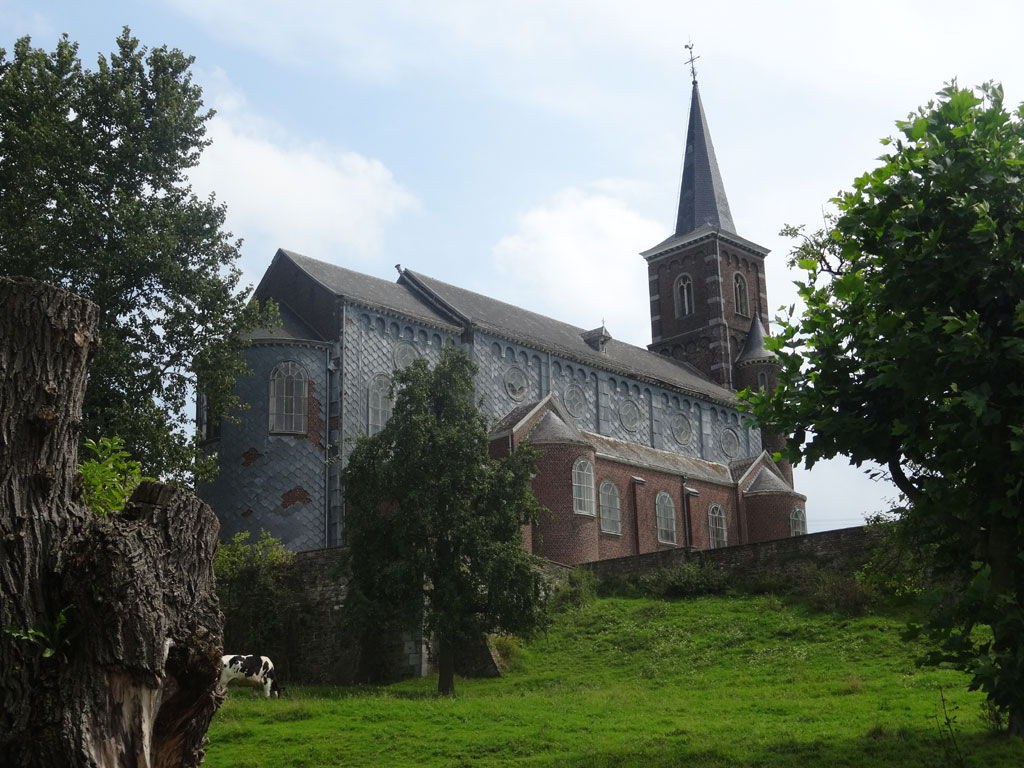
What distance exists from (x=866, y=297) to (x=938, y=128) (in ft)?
6.55

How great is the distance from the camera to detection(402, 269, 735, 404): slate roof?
43844mm

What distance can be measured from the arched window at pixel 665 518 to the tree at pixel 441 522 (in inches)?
846

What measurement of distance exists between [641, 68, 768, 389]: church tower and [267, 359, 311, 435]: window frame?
101ft

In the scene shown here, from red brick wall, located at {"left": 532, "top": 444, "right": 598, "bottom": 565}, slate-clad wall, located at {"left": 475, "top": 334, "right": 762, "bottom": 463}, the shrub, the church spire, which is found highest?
the church spire

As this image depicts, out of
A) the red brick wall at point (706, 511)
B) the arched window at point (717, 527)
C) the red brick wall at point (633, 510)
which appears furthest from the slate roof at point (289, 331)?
the arched window at point (717, 527)

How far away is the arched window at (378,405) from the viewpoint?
38.0 m

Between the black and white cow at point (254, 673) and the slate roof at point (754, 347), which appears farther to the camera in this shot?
the slate roof at point (754, 347)

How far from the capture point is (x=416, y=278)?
147ft

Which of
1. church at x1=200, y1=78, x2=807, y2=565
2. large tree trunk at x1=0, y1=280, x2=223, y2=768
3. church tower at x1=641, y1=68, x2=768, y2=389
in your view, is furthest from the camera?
church tower at x1=641, y1=68, x2=768, y2=389

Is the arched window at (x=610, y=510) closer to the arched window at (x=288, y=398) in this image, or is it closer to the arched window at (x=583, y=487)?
the arched window at (x=583, y=487)

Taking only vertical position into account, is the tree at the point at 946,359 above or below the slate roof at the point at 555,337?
below

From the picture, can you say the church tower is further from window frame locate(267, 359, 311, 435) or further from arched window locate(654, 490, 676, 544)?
window frame locate(267, 359, 311, 435)

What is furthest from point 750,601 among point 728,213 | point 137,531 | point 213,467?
point 728,213

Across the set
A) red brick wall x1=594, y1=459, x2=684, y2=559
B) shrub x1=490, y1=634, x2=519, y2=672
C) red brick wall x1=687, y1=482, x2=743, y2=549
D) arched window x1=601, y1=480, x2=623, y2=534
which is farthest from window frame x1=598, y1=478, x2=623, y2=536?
shrub x1=490, y1=634, x2=519, y2=672
